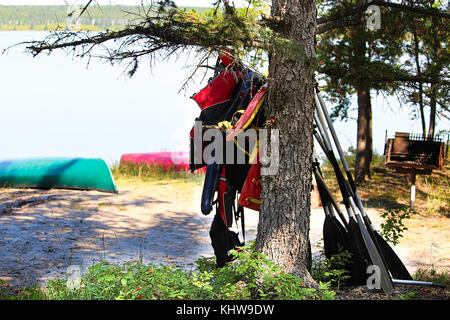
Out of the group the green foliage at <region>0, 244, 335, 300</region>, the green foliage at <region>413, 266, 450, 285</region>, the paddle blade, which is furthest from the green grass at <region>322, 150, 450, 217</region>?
the green foliage at <region>0, 244, 335, 300</region>

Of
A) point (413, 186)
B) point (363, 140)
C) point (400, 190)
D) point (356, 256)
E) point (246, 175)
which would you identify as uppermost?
point (363, 140)

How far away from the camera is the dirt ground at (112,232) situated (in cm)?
543

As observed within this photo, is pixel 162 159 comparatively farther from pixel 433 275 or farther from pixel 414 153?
pixel 433 275

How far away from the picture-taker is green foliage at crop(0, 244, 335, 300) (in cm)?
352

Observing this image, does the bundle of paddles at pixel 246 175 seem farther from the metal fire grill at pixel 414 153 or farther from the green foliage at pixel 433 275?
the metal fire grill at pixel 414 153

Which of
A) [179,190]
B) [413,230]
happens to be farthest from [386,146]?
[179,190]

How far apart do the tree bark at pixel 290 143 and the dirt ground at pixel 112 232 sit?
113 cm

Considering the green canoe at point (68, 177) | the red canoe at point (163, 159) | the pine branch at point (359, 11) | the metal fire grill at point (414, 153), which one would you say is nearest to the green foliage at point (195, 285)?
the pine branch at point (359, 11)

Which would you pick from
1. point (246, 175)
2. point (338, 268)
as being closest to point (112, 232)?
point (246, 175)

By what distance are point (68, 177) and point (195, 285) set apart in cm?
648

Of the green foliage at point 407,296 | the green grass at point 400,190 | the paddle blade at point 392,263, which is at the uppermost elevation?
the green grass at point 400,190

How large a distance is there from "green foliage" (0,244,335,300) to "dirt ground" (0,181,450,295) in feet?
2.64

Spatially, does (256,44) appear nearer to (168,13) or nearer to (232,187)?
(168,13)

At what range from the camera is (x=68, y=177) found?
31.6 feet
